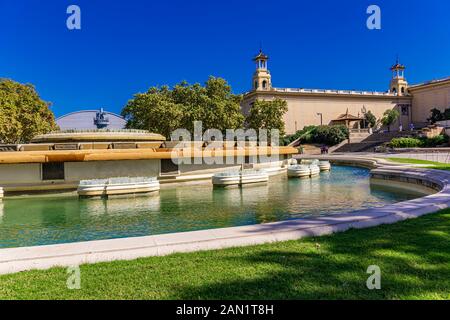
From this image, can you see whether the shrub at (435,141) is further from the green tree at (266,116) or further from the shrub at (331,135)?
the green tree at (266,116)

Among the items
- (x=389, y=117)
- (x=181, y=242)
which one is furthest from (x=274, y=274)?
(x=389, y=117)

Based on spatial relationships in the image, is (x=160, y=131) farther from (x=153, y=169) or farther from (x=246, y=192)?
(x=246, y=192)

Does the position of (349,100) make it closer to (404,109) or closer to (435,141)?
(404,109)

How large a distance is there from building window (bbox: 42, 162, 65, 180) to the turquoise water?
150cm

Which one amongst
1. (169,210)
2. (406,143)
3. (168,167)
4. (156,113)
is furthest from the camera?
(406,143)

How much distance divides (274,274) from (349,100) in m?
84.4

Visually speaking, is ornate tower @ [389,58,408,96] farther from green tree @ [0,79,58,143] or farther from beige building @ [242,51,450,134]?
green tree @ [0,79,58,143]

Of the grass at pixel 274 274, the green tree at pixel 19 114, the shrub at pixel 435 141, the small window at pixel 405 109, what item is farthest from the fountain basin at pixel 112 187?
the small window at pixel 405 109

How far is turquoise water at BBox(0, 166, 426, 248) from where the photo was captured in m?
9.55

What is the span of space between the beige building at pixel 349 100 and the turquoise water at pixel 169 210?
59261 mm

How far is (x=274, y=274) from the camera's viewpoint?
4.89 metres

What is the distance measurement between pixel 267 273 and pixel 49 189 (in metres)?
15.1

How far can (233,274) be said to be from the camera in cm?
495
